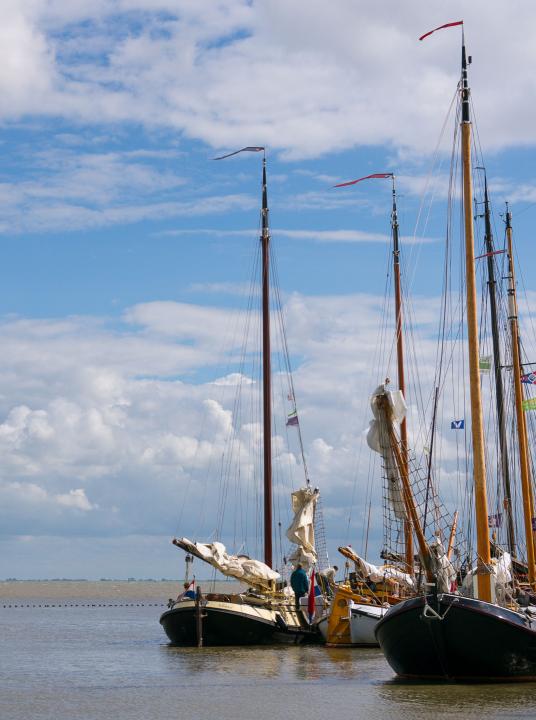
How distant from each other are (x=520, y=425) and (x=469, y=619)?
14680 mm

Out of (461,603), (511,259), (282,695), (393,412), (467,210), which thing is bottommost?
(282,695)

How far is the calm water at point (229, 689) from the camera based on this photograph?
24438 mm

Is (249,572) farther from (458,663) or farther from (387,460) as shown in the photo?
(458,663)

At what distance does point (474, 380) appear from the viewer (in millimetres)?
29266

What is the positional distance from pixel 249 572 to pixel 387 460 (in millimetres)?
14535

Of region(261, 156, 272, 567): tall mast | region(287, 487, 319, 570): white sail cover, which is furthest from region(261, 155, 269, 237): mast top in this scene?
region(287, 487, 319, 570): white sail cover

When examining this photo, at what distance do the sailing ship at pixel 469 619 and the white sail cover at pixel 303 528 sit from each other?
58.2 ft

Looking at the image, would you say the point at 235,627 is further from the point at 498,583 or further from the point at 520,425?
the point at 498,583

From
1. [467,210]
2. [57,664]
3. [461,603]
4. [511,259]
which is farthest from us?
[511,259]

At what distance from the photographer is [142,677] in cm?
3319

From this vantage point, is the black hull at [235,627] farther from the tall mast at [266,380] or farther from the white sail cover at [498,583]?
the white sail cover at [498,583]

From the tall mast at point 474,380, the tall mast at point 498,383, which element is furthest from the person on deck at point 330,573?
the tall mast at point 474,380

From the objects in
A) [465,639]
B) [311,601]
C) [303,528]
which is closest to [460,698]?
[465,639]

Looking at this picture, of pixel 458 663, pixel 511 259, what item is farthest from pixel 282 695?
pixel 511 259
